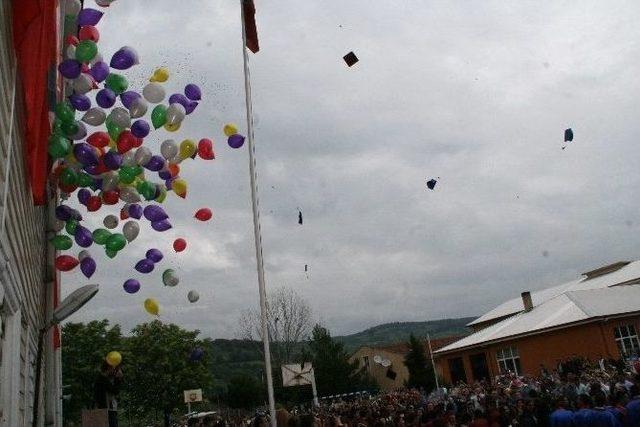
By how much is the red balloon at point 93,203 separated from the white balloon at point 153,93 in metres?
1.20

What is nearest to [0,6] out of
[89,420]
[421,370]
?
[89,420]

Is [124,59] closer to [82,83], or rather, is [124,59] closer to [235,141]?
[82,83]

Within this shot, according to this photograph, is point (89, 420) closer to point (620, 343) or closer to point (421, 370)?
point (620, 343)

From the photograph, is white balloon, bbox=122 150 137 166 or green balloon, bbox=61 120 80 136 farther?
white balloon, bbox=122 150 137 166

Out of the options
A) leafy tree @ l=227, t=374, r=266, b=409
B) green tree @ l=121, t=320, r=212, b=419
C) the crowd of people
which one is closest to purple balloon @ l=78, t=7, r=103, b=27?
the crowd of people

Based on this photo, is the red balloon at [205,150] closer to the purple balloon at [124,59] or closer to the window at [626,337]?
the purple balloon at [124,59]

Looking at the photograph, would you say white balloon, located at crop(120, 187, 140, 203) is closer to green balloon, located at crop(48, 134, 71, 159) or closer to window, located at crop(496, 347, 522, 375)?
green balloon, located at crop(48, 134, 71, 159)

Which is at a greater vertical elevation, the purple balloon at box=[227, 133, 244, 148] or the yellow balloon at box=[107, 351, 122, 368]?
the purple balloon at box=[227, 133, 244, 148]

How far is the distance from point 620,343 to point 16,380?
1108 inches

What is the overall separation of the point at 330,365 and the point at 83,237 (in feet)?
146

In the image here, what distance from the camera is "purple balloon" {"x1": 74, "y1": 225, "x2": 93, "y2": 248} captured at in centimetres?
674

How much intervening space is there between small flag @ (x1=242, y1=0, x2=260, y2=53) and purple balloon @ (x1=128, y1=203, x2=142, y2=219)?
2894mm

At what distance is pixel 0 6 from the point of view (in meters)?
3.67

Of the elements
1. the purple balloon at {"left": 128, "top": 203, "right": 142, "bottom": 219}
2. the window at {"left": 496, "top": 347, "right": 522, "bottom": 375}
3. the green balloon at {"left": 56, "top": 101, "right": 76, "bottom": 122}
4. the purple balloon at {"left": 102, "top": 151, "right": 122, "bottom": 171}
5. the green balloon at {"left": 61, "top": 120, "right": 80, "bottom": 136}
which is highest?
the green balloon at {"left": 56, "top": 101, "right": 76, "bottom": 122}
